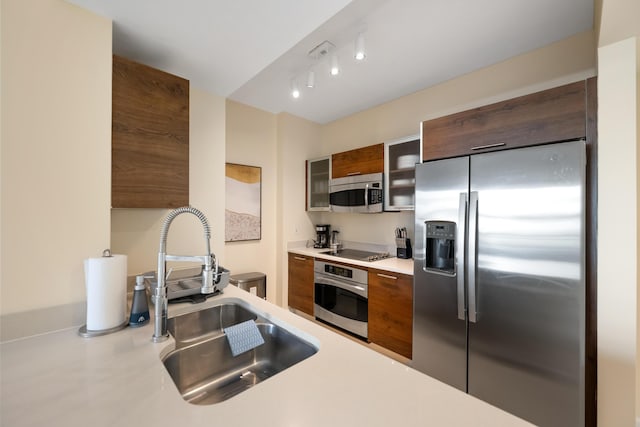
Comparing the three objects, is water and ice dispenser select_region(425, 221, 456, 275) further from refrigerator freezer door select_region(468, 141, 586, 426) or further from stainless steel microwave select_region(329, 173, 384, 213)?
stainless steel microwave select_region(329, 173, 384, 213)

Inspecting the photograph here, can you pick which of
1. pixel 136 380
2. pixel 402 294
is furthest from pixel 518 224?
pixel 136 380

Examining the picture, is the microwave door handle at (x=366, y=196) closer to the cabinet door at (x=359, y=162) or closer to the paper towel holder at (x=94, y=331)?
the cabinet door at (x=359, y=162)

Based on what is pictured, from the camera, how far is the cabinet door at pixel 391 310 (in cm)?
210

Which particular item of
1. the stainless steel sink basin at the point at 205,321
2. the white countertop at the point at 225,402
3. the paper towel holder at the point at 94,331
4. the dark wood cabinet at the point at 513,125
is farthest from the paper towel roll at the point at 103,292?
the dark wood cabinet at the point at 513,125

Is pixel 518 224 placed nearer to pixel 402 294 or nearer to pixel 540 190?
pixel 540 190

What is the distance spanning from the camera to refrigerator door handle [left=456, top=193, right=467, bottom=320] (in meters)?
1.66

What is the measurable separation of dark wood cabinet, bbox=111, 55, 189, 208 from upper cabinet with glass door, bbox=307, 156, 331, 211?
1982 mm

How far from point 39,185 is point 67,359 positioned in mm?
696

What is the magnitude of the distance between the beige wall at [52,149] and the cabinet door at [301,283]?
6.81 feet

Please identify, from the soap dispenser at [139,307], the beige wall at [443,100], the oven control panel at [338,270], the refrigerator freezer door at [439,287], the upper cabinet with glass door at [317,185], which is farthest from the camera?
the upper cabinet with glass door at [317,185]

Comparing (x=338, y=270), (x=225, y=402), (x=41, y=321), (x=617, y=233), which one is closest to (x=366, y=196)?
(x=338, y=270)

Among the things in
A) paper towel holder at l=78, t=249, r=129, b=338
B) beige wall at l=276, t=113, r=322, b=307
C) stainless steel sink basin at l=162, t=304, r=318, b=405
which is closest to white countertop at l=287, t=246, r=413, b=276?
beige wall at l=276, t=113, r=322, b=307

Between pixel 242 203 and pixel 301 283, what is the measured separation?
46.8 inches

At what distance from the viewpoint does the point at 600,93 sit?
129 cm
